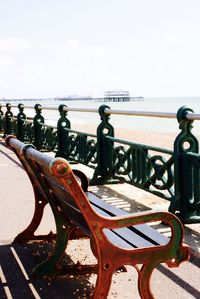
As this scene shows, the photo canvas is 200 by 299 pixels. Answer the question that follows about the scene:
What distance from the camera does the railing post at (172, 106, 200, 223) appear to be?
211 inches

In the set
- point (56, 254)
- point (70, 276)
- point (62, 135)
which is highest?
point (62, 135)

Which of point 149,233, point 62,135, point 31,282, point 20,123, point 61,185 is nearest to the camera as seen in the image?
point 61,185

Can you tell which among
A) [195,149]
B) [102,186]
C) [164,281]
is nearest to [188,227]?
[195,149]

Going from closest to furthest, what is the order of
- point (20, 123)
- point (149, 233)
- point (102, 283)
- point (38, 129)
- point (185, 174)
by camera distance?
point (102, 283)
point (149, 233)
point (185, 174)
point (38, 129)
point (20, 123)

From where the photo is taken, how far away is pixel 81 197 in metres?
2.80

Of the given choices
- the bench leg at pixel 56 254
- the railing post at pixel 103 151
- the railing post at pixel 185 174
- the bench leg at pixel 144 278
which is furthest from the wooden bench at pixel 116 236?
the railing post at pixel 103 151

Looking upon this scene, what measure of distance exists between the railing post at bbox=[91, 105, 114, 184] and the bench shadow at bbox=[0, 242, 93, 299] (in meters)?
3.34

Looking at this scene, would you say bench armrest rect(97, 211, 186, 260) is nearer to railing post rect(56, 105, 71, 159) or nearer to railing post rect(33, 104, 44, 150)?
railing post rect(56, 105, 71, 159)

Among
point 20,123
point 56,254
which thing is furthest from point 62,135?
point 56,254

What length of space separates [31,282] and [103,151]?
13.9ft

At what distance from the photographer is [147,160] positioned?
6348 millimetres

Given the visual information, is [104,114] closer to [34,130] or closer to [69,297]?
[69,297]

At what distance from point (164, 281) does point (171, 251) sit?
884 mm

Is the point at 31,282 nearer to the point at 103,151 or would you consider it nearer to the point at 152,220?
the point at 152,220
